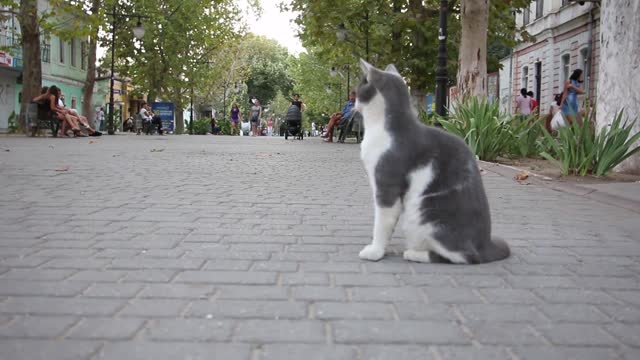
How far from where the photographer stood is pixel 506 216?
19.9 ft

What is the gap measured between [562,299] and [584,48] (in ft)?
94.6

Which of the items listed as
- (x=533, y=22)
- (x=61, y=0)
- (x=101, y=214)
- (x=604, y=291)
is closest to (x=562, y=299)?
(x=604, y=291)

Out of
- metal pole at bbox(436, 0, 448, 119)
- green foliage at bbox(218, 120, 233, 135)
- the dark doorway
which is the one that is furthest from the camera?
green foliage at bbox(218, 120, 233, 135)

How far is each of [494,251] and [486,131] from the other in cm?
813

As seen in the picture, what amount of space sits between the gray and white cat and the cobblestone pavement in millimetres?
179

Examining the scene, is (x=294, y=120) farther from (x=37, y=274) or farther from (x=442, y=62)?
(x=37, y=274)

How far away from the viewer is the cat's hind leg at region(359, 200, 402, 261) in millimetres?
3758

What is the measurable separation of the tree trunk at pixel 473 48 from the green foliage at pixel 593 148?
6.68 m

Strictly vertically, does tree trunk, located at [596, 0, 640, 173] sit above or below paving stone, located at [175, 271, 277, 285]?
above

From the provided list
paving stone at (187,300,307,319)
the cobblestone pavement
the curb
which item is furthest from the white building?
paving stone at (187,300,307,319)

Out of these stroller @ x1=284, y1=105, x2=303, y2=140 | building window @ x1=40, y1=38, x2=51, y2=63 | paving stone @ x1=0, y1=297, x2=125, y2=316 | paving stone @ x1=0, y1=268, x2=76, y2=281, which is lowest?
paving stone @ x1=0, y1=297, x2=125, y2=316

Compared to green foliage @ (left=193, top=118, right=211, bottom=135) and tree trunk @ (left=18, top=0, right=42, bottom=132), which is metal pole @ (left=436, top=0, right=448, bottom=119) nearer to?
tree trunk @ (left=18, top=0, right=42, bottom=132)

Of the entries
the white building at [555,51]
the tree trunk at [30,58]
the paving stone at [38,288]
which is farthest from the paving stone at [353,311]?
the white building at [555,51]

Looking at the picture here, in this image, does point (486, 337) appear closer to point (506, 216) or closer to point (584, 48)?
point (506, 216)
